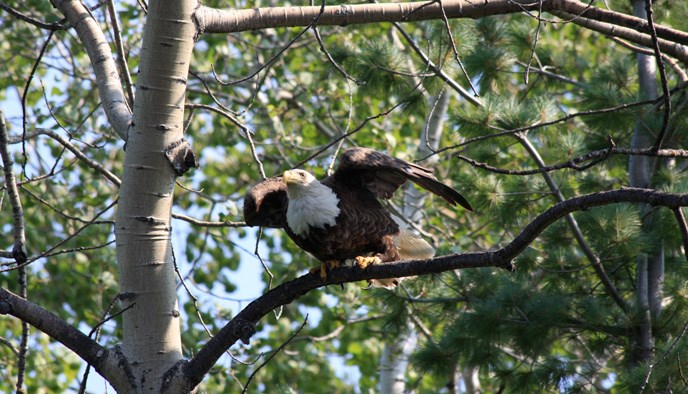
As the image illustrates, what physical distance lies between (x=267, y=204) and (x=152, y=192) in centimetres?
142

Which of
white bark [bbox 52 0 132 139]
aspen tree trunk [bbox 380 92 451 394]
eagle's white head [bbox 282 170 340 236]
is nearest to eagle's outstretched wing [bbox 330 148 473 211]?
eagle's white head [bbox 282 170 340 236]

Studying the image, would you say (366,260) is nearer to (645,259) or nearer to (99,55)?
(99,55)

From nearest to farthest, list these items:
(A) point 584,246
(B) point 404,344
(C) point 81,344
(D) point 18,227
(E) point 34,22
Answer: (C) point 81,344 < (D) point 18,227 < (E) point 34,22 < (A) point 584,246 < (B) point 404,344

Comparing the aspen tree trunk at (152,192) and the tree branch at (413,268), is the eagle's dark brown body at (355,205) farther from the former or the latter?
the aspen tree trunk at (152,192)

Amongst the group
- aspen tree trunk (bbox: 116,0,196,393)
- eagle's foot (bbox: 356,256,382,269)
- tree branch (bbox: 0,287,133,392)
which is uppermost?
eagle's foot (bbox: 356,256,382,269)

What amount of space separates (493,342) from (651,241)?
105 cm

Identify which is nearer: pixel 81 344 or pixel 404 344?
pixel 81 344

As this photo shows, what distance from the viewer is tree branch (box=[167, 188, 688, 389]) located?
2.35 metres

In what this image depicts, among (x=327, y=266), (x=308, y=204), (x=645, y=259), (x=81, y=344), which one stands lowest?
(x=81, y=344)

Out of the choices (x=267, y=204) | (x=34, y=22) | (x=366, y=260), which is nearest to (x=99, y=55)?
(x=34, y=22)

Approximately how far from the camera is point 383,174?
412 centimetres

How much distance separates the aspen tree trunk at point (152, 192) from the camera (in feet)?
9.14

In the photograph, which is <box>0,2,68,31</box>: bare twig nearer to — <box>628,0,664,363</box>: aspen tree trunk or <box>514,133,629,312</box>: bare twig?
<box>514,133,629,312</box>: bare twig

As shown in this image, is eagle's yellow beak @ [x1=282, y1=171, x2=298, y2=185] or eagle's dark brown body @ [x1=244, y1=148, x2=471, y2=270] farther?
eagle's yellow beak @ [x1=282, y1=171, x2=298, y2=185]
